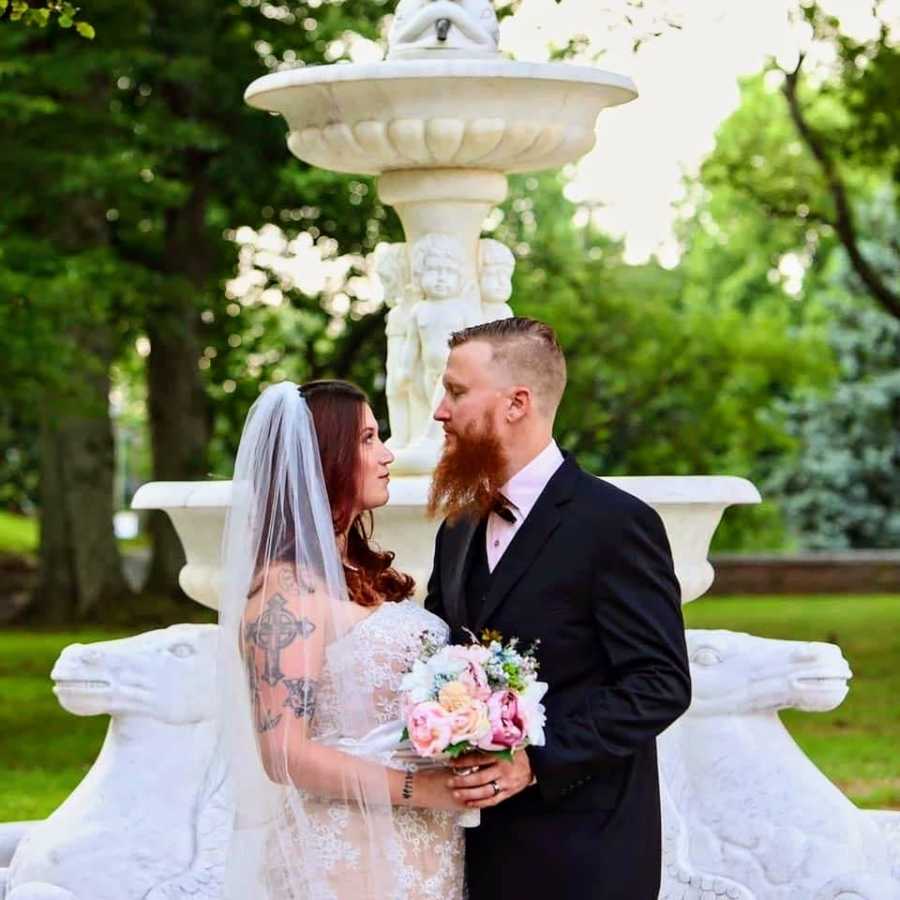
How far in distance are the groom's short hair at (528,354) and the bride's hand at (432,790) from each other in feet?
2.42

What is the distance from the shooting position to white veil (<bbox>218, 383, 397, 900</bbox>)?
398 cm

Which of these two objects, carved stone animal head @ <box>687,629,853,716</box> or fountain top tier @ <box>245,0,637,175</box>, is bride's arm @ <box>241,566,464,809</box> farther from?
fountain top tier @ <box>245,0,637,175</box>

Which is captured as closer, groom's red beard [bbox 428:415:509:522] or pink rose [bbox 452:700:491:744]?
pink rose [bbox 452:700:491:744]

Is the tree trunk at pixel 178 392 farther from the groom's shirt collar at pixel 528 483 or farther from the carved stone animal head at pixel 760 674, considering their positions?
the groom's shirt collar at pixel 528 483

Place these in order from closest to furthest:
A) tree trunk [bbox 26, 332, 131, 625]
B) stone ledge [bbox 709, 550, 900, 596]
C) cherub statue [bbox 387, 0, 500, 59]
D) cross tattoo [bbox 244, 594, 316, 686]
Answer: cross tattoo [bbox 244, 594, 316, 686] → cherub statue [bbox 387, 0, 500, 59] → tree trunk [bbox 26, 332, 131, 625] → stone ledge [bbox 709, 550, 900, 596]

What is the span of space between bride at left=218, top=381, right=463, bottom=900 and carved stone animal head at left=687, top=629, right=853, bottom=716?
2440 mm

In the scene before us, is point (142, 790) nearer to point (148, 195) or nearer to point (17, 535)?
point (148, 195)

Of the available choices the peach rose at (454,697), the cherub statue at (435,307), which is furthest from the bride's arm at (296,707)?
the cherub statue at (435,307)

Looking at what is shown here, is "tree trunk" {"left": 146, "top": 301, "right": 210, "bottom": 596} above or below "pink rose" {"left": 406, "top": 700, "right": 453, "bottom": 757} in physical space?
below

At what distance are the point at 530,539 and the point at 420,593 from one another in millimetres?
2575

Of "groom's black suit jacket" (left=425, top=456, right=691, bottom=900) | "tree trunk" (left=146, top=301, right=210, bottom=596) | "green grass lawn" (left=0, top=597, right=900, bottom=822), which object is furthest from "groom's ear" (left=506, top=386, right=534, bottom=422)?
"tree trunk" (left=146, top=301, right=210, bottom=596)

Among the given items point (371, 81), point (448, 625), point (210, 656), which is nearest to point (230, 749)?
point (448, 625)

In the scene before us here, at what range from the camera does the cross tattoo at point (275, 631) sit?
3963 mm

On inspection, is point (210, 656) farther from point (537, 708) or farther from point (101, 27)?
point (101, 27)
